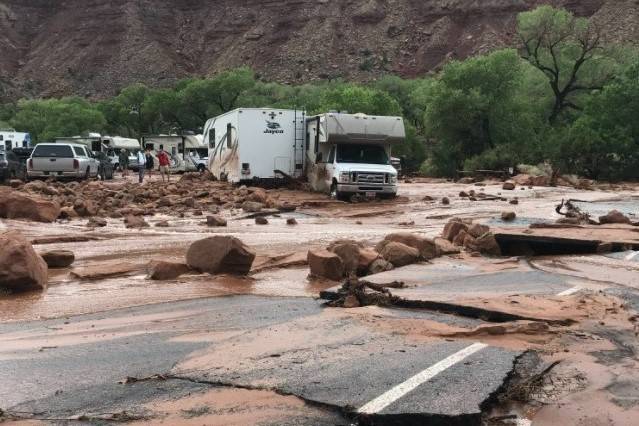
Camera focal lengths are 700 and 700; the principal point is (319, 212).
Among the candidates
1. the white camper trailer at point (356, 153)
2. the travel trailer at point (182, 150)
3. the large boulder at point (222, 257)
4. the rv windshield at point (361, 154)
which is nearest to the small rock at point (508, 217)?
the white camper trailer at point (356, 153)

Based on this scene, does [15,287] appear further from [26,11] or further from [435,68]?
[26,11]

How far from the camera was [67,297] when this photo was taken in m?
8.11

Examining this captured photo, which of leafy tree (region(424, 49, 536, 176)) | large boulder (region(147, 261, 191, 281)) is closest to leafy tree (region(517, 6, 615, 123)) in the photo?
leafy tree (region(424, 49, 536, 176))

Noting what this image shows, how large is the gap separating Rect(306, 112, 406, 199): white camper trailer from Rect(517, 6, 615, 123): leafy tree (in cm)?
3239

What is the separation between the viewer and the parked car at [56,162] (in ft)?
95.8

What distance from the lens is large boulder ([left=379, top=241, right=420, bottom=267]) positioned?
10.1 metres

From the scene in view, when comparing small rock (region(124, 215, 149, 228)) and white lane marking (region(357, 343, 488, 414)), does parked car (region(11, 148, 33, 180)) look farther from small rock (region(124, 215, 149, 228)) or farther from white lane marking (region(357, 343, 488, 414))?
white lane marking (region(357, 343, 488, 414))

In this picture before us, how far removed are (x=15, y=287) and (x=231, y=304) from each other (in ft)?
8.90

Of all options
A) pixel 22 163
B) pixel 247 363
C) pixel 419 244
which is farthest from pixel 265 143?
pixel 247 363

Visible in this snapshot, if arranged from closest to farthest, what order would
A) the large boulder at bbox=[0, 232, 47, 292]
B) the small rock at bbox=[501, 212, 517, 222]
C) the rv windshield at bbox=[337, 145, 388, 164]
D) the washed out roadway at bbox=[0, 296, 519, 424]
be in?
the washed out roadway at bbox=[0, 296, 519, 424]
the large boulder at bbox=[0, 232, 47, 292]
the small rock at bbox=[501, 212, 517, 222]
the rv windshield at bbox=[337, 145, 388, 164]

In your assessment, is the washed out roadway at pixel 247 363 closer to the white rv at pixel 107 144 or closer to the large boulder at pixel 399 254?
the large boulder at pixel 399 254

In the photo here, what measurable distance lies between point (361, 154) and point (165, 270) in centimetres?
1565

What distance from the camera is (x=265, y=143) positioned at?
26.3 meters

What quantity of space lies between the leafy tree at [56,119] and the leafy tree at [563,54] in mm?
52254
